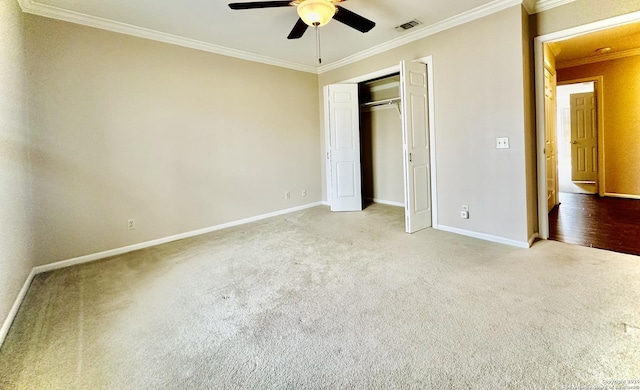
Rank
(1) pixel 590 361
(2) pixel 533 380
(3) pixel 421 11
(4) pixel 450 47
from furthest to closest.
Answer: (4) pixel 450 47
(3) pixel 421 11
(1) pixel 590 361
(2) pixel 533 380

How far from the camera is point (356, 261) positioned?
305 centimetres

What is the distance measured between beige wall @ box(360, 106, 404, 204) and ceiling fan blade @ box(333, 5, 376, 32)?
2902 millimetres

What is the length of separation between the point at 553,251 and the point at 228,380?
129 inches

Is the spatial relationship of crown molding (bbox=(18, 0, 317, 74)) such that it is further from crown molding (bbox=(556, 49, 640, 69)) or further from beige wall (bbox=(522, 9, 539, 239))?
crown molding (bbox=(556, 49, 640, 69))

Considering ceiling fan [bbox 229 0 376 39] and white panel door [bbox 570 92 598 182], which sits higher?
ceiling fan [bbox 229 0 376 39]

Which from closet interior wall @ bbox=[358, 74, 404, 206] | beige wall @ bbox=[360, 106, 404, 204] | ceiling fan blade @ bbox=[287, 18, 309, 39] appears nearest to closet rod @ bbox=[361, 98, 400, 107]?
closet interior wall @ bbox=[358, 74, 404, 206]

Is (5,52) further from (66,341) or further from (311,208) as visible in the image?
(311,208)

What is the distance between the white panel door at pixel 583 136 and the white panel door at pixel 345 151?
16.8 feet

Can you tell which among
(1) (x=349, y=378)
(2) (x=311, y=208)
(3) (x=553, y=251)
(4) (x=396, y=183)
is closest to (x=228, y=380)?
(1) (x=349, y=378)

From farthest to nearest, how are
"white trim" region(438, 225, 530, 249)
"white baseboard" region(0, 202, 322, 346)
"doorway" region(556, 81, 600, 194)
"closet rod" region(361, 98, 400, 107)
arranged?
"doorway" region(556, 81, 600, 194)
"closet rod" region(361, 98, 400, 107)
"white trim" region(438, 225, 530, 249)
"white baseboard" region(0, 202, 322, 346)

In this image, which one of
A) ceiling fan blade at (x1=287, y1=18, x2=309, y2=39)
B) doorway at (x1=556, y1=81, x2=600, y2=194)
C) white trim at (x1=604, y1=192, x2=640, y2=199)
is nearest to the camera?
ceiling fan blade at (x1=287, y1=18, x2=309, y2=39)

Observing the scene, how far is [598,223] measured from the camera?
397cm

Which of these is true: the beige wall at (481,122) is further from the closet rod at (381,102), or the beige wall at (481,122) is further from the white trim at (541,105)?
the closet rod at (381,102)

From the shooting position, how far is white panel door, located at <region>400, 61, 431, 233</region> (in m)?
3.77
